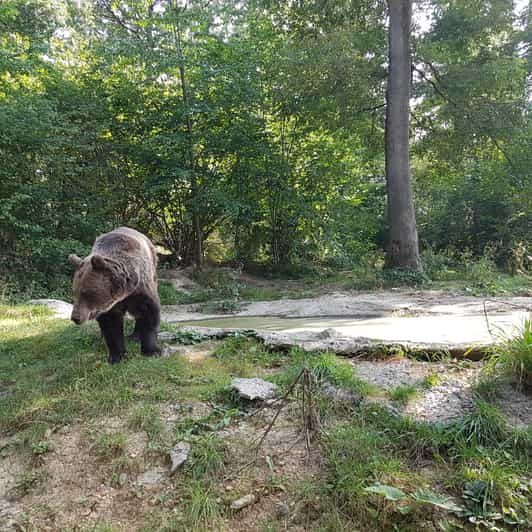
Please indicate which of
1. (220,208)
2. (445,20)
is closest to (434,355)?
(220,208)

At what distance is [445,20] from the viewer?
406 inches

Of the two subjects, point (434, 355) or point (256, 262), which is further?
point (256, 262)

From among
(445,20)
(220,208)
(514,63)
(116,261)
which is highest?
(445,20)

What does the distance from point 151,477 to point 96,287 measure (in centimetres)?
167

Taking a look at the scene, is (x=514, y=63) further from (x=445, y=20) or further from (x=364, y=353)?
(x=364, y=353)

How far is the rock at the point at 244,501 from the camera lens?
6.68ft

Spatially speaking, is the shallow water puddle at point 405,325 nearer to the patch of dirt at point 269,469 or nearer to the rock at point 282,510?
the patch of dirt at point 269,469

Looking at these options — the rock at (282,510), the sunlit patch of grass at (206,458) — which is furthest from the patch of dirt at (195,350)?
the rock at (282,510)

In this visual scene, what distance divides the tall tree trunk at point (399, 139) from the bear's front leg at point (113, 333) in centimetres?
749

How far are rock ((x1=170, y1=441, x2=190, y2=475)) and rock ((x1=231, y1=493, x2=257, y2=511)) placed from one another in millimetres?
416

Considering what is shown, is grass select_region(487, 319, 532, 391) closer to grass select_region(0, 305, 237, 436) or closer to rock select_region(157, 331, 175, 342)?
grass select_region(0, 305, 237, 436)

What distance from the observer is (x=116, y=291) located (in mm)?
3520

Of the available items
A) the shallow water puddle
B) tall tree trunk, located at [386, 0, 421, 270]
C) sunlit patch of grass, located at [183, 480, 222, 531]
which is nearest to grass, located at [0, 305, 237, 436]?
sunlit patch of grass, located at [183, 480, 222, 531]

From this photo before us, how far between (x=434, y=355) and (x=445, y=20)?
1034cm
